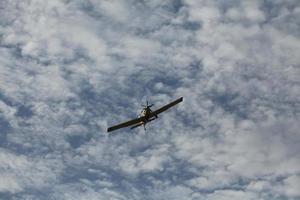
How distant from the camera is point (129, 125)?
63969 mm

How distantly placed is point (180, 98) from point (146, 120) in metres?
7.81

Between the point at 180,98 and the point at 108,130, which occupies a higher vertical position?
the point at 180,98

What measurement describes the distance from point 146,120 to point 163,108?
4278 millimetres

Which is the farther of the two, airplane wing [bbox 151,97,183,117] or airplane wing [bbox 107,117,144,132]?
airplane wing [bbox 151,97,183,117]

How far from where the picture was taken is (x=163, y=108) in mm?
62969

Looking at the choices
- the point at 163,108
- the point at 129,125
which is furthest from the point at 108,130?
the point at 163,108

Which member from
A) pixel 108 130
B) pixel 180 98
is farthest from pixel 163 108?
pixel 108 130

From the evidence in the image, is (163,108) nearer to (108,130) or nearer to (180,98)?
(180,98)

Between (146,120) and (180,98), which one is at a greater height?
(180,98)

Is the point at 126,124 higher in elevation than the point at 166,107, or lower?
lower

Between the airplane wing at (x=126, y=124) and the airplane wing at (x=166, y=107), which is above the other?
the airplane wing at (x=166, y=107)

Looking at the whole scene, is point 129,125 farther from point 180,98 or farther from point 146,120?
point 180,98

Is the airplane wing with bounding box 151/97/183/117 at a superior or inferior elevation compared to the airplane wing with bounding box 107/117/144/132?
superior

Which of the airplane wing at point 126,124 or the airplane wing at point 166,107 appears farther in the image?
the airplane wing at point 166,107
